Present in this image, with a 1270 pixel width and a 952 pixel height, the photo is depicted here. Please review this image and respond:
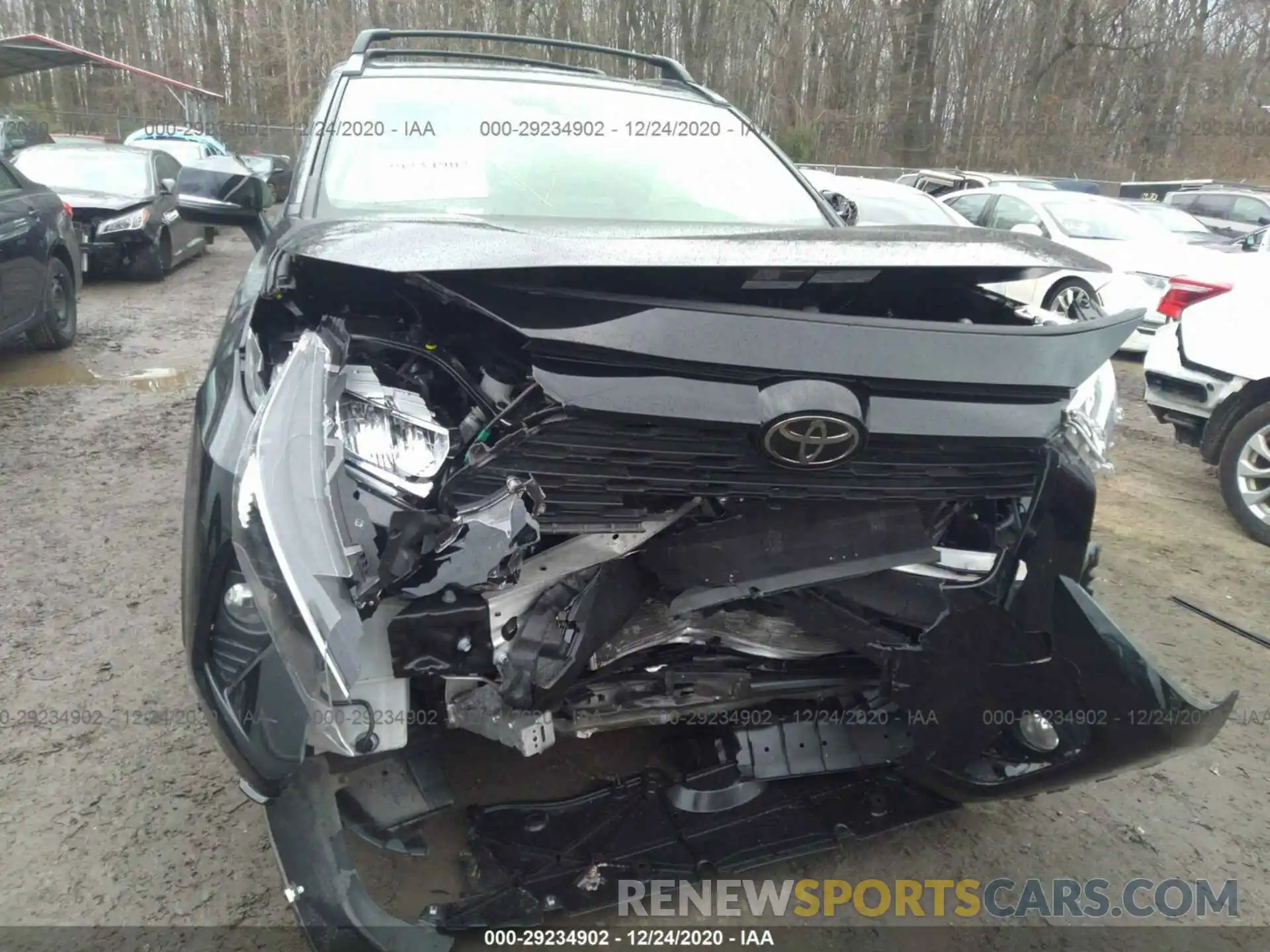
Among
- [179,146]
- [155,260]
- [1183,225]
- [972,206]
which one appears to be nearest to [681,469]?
[155,260]

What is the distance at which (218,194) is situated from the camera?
118 inches

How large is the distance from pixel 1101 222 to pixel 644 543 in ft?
30.1

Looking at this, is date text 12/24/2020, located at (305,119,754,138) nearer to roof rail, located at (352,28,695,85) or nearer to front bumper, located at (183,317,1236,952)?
roof rail, located at (352,28,695,85)

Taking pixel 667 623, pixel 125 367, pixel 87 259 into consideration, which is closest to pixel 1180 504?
pixel 667 623

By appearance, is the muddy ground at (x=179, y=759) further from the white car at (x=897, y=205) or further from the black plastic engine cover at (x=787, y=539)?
the white car at (x=897, y=205)

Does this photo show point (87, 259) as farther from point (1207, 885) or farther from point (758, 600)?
point (1207, 885)

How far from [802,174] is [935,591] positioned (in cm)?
206

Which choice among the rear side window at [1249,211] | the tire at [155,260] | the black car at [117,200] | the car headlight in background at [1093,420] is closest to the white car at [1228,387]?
the car headlight in background at [1093,420]

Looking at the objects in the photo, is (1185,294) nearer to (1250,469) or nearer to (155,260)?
(1250,469)

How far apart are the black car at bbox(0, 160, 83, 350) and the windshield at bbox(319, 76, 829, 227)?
3862 millimetres

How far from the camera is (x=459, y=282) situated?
1688mm

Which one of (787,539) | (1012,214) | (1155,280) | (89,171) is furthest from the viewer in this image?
(1012,214)

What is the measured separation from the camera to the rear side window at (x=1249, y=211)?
48.0ft

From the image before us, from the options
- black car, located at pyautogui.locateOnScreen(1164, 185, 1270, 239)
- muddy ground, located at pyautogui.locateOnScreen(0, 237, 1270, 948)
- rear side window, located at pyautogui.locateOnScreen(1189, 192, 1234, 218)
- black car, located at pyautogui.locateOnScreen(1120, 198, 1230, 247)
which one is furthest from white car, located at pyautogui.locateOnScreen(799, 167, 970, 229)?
rear side window, located at pyautogui.locateOnScreen(1189, 192, 1234, 218)
